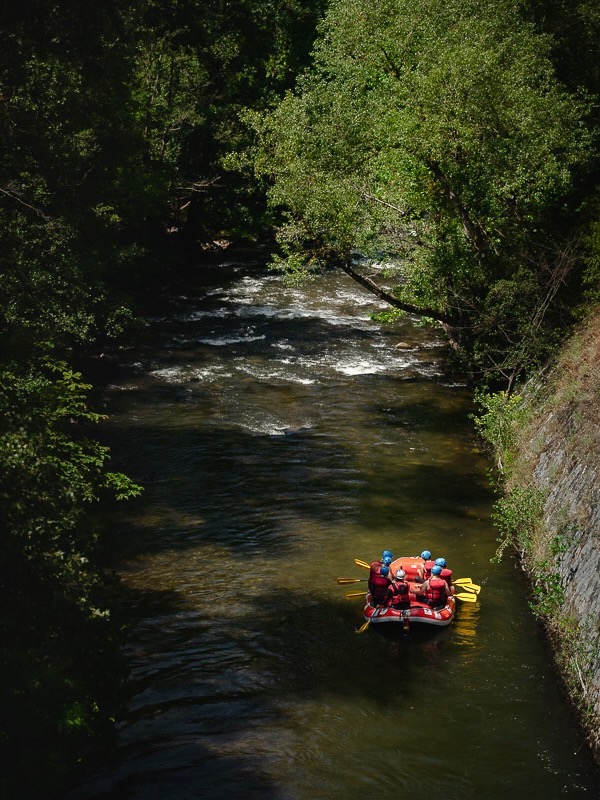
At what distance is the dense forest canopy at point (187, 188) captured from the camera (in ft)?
33.3

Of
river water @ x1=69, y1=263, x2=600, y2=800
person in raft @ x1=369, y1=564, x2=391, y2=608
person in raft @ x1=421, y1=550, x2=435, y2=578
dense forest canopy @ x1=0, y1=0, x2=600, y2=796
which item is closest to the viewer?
dense forest canopy @ x1=0, y1=0, x2=600, y2=796

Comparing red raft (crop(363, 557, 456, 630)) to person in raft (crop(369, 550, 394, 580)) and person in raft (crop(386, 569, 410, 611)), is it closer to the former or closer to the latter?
person in raft (crop(386, 569, 410, 611))

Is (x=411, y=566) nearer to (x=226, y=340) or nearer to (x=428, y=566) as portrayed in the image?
(x=428, y=566)

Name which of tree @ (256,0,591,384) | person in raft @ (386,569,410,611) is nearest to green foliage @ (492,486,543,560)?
person in raft @ (386,569,410,611)

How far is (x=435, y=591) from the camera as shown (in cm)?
1565

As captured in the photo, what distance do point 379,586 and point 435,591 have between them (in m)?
0.96

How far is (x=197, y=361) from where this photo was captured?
29250mm

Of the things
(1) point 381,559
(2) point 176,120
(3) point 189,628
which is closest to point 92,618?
(3) point 189,628

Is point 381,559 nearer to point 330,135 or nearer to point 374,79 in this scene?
point 330,135

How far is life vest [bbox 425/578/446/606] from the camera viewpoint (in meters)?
15.6

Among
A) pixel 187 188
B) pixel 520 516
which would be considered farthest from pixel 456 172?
pixel 187 188

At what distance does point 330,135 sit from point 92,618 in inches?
716

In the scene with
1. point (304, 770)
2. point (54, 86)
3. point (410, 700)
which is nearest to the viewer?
point (304, 770)

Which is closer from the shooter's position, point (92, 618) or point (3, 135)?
point (92, 618)
